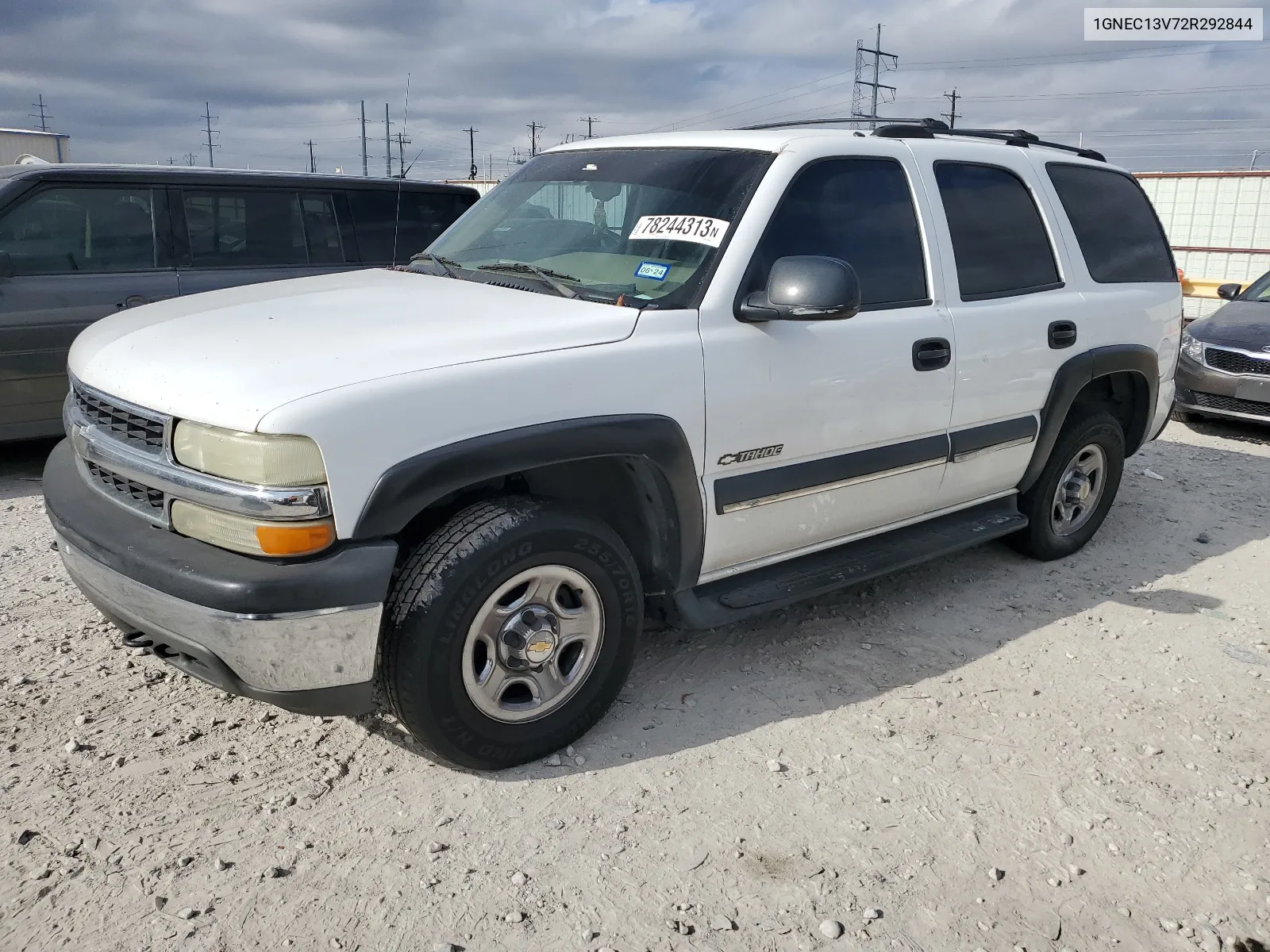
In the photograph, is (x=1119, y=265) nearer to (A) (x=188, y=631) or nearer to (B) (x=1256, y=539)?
(B) (x=1256, y=539)

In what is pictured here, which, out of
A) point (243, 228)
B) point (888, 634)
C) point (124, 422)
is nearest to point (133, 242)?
point (243, 228)

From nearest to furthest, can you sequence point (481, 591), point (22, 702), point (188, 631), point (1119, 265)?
point (188, 631)
point (481, 591)
point (22, 702)
point (1119, 265)

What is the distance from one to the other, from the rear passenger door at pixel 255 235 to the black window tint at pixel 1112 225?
177 inches

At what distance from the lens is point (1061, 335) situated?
4.31m

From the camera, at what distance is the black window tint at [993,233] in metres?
3.95

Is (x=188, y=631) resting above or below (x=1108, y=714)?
above

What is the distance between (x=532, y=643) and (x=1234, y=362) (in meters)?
7.19

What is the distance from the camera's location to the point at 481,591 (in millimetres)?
2723

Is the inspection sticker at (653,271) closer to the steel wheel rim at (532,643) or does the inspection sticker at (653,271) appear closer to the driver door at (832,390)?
the driver door at (832,390)

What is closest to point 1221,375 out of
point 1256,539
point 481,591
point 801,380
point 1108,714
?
point 1256,539

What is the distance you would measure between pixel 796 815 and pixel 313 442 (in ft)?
5.51

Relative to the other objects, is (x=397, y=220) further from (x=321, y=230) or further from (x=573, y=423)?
(x=573, y=423)

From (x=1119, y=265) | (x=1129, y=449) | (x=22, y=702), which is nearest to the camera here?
(x=22, y=702)

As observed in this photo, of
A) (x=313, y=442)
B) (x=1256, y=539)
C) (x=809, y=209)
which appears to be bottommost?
(x=1256, y=539)
